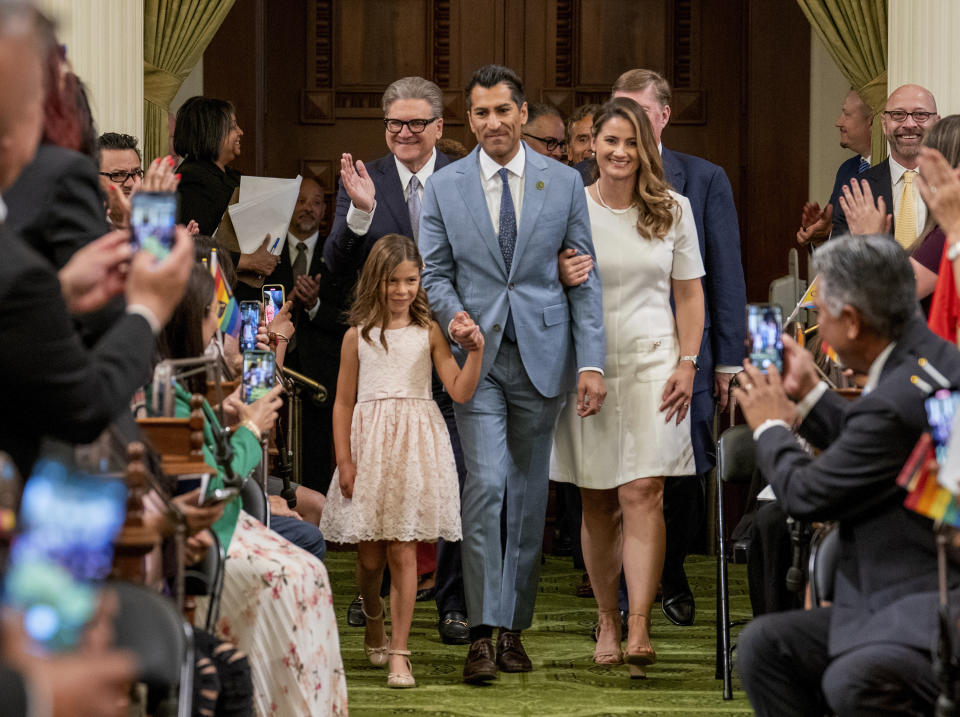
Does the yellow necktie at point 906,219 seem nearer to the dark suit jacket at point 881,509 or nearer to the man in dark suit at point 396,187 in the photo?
the man in dark suit at point 396,187

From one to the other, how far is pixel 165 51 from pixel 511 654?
11.2ft

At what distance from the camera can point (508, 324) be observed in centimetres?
454

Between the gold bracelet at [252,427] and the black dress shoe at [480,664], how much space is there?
4.36ft

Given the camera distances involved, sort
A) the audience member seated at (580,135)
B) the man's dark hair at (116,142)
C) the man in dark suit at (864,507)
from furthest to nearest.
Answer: the audience member seated at (580,135) → the man's dark hair at (116,142) → the man in dark suit at (864,507)

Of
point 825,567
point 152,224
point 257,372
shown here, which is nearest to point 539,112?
point 257,372

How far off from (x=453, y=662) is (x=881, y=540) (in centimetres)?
224

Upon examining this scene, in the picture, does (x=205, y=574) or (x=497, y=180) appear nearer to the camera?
(x=205, y=574)

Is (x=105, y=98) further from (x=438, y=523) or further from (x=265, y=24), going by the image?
(x=438, y=523)

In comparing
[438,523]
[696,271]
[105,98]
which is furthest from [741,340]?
[105,98]

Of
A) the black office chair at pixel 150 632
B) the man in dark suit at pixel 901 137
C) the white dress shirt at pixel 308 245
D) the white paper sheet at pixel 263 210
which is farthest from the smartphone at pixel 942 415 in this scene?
the white dress shirt at pixel 308 245

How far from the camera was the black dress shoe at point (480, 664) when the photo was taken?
173 inches

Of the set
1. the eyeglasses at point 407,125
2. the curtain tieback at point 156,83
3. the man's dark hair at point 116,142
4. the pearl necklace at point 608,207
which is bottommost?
the pearl necklace at point 608,207

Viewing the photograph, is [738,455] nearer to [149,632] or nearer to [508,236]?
[508,236]

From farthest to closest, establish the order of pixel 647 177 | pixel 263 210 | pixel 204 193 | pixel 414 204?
pixel 263 210 < pixel 204 193 < pixel 414 204 < pixel 647 177
